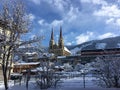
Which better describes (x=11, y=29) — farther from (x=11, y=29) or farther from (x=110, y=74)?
(x=110, y=74)

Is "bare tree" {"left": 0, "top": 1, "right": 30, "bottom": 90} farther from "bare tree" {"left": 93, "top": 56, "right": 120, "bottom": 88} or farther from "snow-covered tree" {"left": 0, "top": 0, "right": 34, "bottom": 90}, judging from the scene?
"bare tree" {"left": 93, "top": 56, "right": 120, "bottom": 88}

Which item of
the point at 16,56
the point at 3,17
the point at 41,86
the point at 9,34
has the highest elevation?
the point at 3,17

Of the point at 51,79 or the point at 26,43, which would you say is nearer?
the point at 26,43

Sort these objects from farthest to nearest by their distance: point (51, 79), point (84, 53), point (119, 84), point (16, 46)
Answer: point (84, 53) → point (51, 79) → point (119, 84) → point (16, 46)

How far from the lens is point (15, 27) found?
20906 millimetres

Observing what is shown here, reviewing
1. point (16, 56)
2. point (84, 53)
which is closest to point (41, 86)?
point (16, 56)

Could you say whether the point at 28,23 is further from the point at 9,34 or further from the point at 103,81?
the point at 103,81

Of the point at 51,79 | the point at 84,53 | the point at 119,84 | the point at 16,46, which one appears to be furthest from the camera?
the point at 84,53

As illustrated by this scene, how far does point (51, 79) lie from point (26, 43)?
243 inches

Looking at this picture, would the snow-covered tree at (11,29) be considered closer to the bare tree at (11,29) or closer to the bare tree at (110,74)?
the bare tree at (11,29)

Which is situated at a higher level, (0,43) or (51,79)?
(0,43)

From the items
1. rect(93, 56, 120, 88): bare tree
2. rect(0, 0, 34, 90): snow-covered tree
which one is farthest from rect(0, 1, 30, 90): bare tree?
rect(93, 56, 120, 88): bare tree

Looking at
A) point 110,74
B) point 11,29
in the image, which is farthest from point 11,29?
point 110,74

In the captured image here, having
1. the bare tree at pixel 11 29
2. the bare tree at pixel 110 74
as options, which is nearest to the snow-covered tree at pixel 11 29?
the bare tree at pixel 11 29
